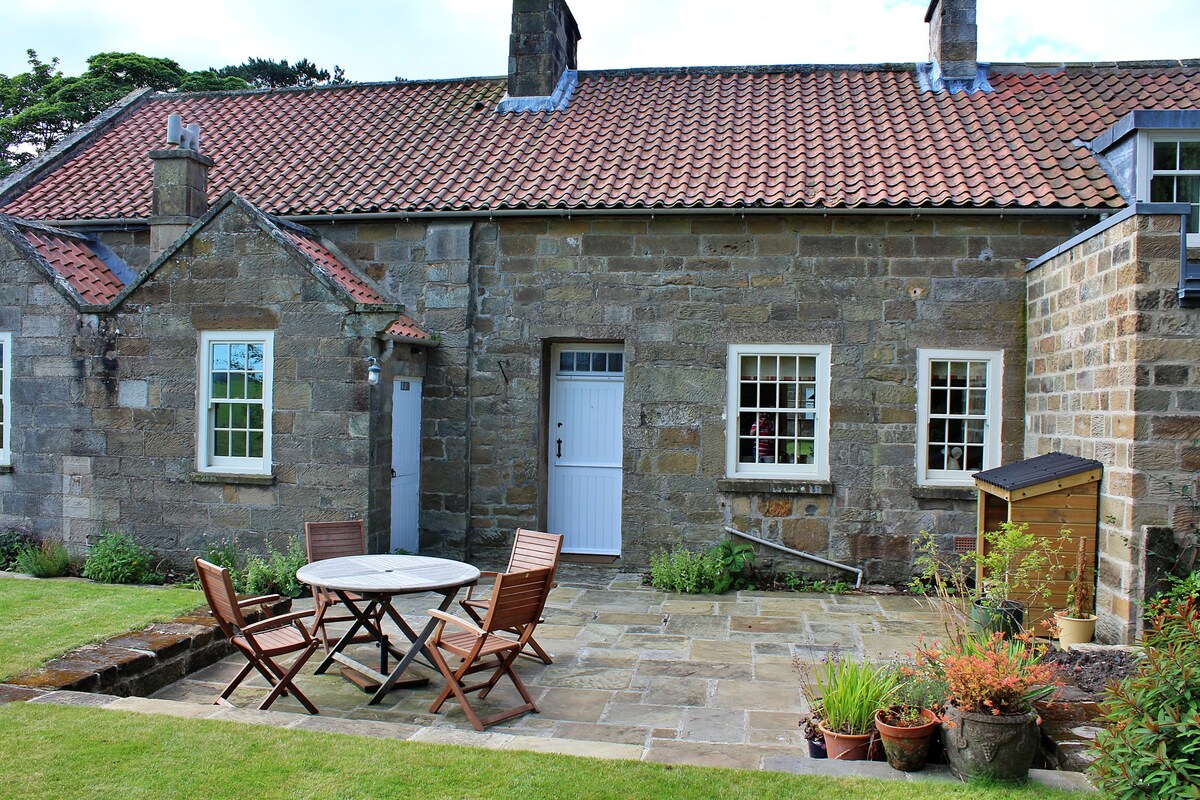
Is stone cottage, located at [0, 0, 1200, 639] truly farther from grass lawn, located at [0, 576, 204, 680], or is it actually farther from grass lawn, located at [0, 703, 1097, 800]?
grass lawn, located at [0, 703, 1097, 800]

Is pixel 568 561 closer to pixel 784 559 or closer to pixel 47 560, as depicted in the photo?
pixel 784 559

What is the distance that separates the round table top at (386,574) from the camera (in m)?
6.29

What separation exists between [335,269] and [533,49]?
5027mm

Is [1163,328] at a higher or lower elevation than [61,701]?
higher

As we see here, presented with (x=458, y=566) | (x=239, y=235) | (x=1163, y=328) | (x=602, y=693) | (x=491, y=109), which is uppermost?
(x=491, y=109)

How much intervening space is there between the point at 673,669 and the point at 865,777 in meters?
2.50

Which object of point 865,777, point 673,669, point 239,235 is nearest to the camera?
point 865,777

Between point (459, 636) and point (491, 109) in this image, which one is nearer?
point (459, 636)

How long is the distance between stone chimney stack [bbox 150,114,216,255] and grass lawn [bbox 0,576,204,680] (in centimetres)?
425

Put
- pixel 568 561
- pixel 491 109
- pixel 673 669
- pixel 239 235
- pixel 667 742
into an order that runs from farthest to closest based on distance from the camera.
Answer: pixel 491 109, pixel 568 561, pixel 239 235, pixel 673 669, pixel 667 742

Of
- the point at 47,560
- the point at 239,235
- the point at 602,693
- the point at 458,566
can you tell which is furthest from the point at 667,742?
the point at 47,560

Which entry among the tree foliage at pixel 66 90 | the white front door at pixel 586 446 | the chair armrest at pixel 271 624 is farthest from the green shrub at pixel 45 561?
the tree foliage at pixel 66 90

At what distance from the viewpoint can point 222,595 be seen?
5992 mm

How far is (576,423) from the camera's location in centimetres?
1137
